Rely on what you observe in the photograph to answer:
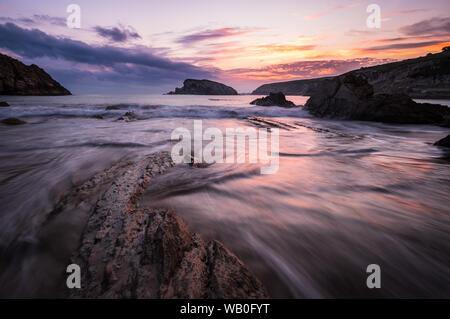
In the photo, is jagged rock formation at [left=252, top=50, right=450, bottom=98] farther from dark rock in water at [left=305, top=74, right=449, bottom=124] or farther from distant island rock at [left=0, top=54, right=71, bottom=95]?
distant island rock at [left=0, top=54, right=71, bottom=95]

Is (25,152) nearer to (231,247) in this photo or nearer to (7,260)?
(7,260)

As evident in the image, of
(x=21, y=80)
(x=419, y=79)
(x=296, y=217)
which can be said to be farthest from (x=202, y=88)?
(x=296, y=217)

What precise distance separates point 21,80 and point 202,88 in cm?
9289

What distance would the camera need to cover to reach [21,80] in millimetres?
47500

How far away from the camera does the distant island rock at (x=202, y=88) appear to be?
129 meters

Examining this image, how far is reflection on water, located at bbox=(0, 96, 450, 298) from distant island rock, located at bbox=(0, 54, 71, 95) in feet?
208

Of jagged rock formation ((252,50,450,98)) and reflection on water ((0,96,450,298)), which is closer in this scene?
reflection on water ((0,96,450,298))

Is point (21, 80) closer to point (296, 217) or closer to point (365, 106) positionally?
point (365, 106)

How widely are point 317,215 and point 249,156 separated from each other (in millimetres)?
2312

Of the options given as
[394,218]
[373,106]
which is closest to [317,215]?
[394,218]

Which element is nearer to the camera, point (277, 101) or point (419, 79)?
point (277, 101)

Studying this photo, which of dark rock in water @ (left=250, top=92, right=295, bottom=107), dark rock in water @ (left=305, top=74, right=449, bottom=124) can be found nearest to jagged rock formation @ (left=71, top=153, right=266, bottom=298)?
dark rock in water @ (left=305, top=74, right=449, bottom=124)

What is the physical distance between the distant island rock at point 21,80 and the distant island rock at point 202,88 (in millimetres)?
81515

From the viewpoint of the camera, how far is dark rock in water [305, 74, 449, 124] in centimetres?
985
